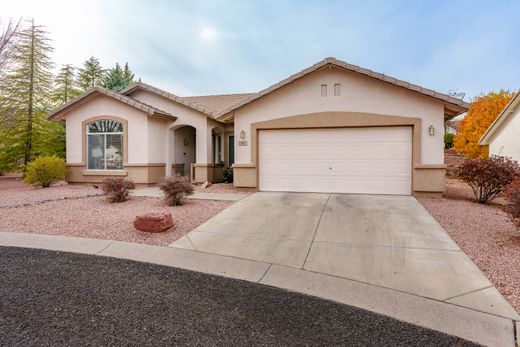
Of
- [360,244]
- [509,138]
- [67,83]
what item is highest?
[67,83]

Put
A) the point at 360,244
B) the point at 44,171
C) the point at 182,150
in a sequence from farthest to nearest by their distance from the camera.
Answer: the point at 182,150 < the point at 44,171 < the point at 360,244

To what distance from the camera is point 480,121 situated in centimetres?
2227

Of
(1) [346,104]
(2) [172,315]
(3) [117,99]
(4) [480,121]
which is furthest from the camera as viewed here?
(4) [480,121]

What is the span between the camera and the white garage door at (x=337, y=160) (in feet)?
36.2

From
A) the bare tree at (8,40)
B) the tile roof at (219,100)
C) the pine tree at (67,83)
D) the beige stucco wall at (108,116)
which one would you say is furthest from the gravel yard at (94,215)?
the pine tree at (67,83)

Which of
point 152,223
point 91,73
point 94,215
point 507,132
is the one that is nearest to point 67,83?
point 91,73

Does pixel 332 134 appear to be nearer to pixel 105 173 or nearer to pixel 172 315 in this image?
pixel 172 315

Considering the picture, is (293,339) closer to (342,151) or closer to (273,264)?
(273,264)

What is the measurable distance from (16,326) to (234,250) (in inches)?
128

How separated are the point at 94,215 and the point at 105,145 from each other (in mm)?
7889

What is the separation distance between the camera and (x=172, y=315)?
334 cm

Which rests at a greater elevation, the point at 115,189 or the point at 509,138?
the point at 509,138

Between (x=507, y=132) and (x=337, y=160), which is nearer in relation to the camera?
(x=337, y=160)

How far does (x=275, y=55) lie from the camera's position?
2055 cm
